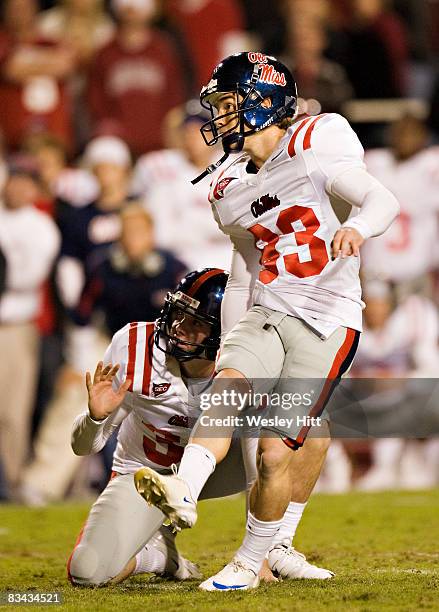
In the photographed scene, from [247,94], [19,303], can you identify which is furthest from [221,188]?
[19,303]

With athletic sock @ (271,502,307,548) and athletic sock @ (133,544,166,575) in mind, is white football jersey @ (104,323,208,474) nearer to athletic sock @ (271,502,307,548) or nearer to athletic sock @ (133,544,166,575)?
athletic sock @ (133,544,166,575)

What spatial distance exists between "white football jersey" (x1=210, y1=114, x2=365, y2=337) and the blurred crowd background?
10.8 ft

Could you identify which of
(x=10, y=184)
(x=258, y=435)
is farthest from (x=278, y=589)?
(x=10, y=184)

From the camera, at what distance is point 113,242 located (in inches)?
318

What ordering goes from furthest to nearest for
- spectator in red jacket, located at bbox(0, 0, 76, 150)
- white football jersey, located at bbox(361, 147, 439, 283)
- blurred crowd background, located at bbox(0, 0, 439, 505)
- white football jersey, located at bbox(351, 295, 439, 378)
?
spectator in red jacket, located at bbox(0, 0, 76, 150) → white football jersey, located at bbox(361, 147, 439, 283) → white football jersey, located at bbox(351, 295, 439, 378) → blurred crowd background, located at bbox(0, 0, 439, 505)

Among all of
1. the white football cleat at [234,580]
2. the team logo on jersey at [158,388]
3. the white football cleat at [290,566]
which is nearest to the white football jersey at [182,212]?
the team logo on jersey at [158,388]

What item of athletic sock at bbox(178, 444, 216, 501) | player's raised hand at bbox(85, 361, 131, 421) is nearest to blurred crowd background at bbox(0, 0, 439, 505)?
player's raised hand at bbox(85, 361, 131, 421)

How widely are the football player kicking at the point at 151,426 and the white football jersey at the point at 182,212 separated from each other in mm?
3403

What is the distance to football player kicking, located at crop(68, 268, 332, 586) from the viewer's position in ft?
14.6

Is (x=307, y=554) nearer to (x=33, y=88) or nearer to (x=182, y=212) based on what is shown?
(x=182, y=212)

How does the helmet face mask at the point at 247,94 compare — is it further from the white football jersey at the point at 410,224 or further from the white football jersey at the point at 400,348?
the white football jersey at the point at 410,224

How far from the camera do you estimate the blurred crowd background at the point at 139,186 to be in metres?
7.98

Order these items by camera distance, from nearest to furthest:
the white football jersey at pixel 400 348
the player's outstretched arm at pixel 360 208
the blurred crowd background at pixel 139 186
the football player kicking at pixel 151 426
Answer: the player's outstretched arm at pixel 360 208, the football player kicking at pixel 151 426, the blurred crowd background at pixel 139 186, the white football jersey at pixel 400 348

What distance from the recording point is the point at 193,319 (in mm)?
4551
